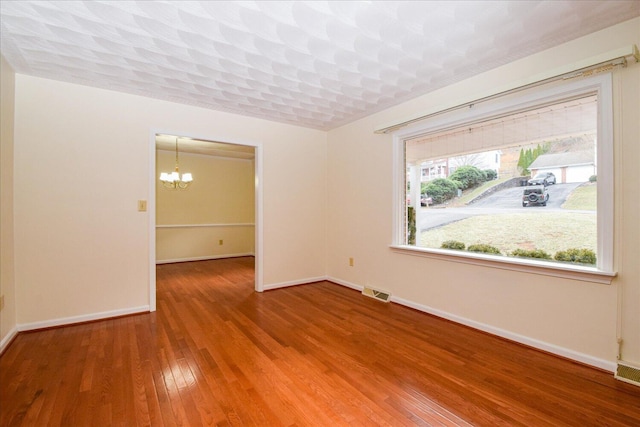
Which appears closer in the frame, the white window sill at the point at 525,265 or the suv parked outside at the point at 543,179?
the white window sill at the point at 525,265

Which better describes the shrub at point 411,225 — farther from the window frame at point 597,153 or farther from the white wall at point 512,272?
the window frame at point 597,153

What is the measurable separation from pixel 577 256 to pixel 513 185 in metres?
0.78

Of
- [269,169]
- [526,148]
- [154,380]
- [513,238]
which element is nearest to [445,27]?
[526,148]

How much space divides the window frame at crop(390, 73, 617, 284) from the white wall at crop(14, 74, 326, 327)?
3026 mm

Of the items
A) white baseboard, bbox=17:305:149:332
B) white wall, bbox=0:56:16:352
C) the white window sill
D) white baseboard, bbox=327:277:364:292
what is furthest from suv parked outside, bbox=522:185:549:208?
white wall, bbox=0:56:16:352

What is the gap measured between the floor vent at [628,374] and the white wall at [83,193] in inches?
168

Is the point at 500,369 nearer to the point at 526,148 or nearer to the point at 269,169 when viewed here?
the point at 526,148

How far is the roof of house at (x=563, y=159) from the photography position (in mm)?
2213

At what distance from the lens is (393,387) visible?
5.97ft

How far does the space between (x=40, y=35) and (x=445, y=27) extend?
118 inches

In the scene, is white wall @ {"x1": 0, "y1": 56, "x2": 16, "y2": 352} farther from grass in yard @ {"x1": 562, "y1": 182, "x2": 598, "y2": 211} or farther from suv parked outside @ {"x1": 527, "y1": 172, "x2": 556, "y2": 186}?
grass in yard @ {"x1": 562, "y1": 182, "x2": 598, "y2": 211}

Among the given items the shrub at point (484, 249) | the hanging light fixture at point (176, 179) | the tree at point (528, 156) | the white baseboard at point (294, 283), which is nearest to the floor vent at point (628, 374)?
the shrub at point (484, 249)

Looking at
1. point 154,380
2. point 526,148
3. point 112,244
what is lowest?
point 154,380

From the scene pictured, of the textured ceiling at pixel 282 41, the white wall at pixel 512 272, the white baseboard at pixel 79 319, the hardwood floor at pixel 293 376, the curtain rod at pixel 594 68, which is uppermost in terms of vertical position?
the textured ceiling at pixel 282 41
